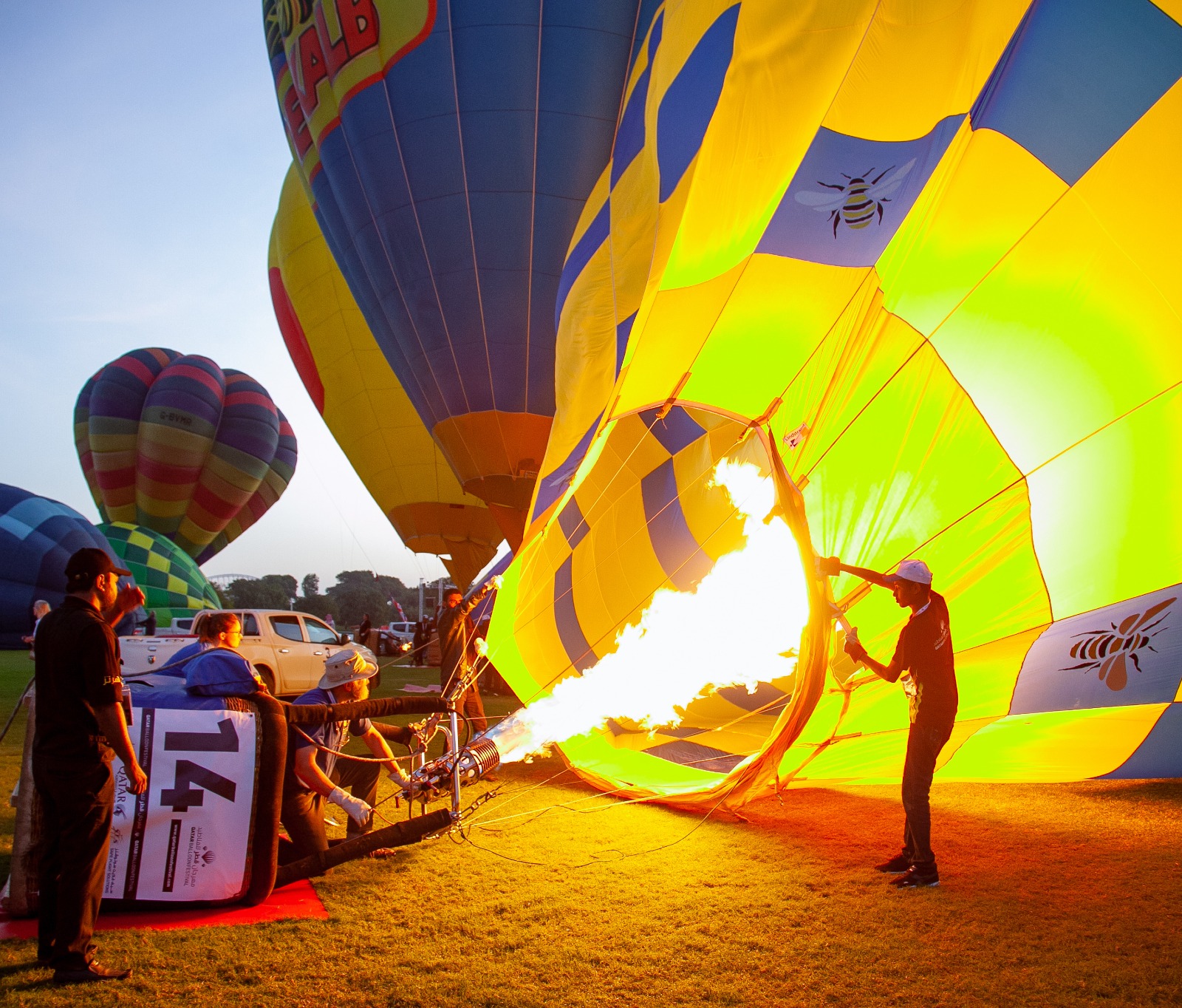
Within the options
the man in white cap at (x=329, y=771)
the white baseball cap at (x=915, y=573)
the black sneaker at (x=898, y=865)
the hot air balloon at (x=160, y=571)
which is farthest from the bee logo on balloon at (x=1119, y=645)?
the hot air balloon at (x=160, y=571)

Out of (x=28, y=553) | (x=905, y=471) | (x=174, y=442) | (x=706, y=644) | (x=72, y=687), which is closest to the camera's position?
(x=72, y=687)

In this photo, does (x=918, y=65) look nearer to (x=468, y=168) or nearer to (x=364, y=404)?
(x=468, y=168)

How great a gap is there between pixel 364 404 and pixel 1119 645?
12.4 m

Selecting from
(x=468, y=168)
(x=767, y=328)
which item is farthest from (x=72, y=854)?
(x=468, y=168)

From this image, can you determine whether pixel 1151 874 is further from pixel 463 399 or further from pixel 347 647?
pixel 347 647

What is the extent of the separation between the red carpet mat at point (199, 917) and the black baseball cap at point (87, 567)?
1140 millimetres

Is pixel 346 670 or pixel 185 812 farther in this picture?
pixel 346 670

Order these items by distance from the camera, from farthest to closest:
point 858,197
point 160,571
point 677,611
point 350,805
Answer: point 160,571
point 677,611
point 858,197
point 350,805

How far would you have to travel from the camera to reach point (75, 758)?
248cm

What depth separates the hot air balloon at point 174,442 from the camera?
71.3 ft

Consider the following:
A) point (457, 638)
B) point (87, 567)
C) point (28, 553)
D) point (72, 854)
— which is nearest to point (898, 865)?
point (72, 854)

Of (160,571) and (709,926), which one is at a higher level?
(160,571)

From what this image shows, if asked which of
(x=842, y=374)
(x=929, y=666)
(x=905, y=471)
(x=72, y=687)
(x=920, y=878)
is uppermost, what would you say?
(x=842, y=374)

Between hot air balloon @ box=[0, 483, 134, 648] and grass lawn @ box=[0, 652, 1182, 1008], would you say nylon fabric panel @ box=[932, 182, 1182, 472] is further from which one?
hot air balloon @ box=[0, 483, 134, 648]
